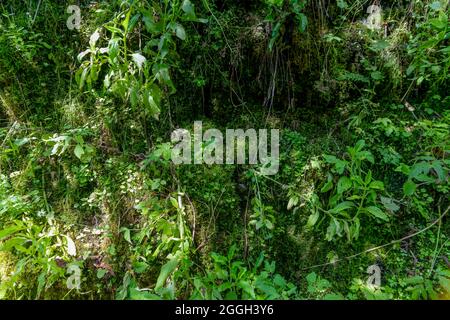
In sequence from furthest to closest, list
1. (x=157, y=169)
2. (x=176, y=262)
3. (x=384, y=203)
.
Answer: (x=157, y=169), (x=384, y=203), (x=176, y=262)

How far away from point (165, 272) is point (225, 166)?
832 millimetres

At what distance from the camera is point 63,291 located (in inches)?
70.1

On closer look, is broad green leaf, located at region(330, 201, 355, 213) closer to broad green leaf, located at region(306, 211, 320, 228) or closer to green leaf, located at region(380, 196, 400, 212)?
broad green leaf, located at region(306, 211, 320, 228)

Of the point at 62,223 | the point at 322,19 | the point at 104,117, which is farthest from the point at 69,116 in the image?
the point at 322,19

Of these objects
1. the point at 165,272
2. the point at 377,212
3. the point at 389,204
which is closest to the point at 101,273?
the point at 165,272

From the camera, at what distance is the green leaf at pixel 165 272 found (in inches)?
62.7

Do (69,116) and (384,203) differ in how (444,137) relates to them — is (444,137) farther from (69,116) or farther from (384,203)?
(69,116)

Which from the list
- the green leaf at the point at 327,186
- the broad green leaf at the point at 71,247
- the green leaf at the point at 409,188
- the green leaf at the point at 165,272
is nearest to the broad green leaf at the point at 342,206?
the green leaf at the point at 327,186

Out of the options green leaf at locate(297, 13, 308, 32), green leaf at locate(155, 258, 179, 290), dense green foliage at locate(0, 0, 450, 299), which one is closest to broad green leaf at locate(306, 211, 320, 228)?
dense green foliage at locate(0, 0, 450, 299)

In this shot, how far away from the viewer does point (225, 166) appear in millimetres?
2117

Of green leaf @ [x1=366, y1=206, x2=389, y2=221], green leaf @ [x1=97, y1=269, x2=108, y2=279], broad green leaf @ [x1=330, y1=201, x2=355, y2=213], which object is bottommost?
green leaf @ [x1=97, y1=269, x2=108, y2=279]

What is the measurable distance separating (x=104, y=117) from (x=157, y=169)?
0.62 metres

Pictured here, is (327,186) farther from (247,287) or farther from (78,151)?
(78,151)

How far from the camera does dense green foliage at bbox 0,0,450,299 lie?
1809 millimetres
